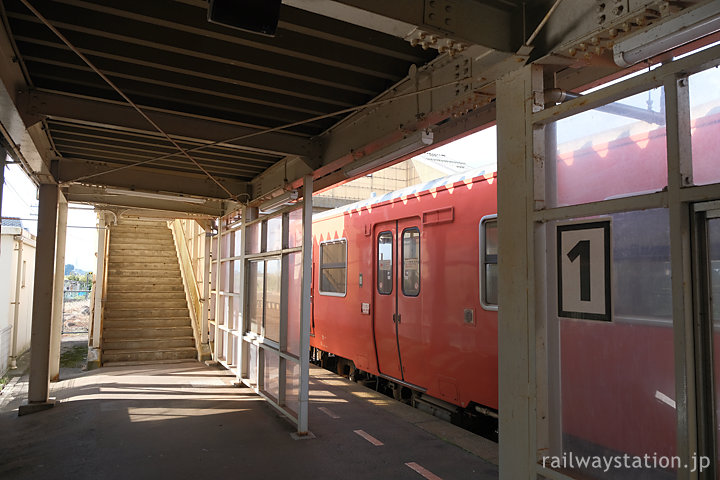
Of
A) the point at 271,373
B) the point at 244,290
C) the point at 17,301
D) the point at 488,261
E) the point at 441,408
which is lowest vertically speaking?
the point at 441,408

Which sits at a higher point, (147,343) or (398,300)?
(398,300)

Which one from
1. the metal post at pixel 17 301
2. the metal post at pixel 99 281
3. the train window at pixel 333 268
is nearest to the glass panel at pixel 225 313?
the train window at pixel 333 268

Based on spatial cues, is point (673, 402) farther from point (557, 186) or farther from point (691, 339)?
point (557, 186)

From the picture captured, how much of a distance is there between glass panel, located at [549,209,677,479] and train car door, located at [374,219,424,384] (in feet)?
10.7

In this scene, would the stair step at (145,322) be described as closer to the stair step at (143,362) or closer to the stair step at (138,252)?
the stair step at (143,362)

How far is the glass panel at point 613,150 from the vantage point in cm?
199

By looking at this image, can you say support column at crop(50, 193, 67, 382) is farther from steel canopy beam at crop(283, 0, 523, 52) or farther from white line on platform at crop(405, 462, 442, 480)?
steel canopy beam at crop(283, 0, 523, 52)

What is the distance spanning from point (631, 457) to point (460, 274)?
3.00 meters

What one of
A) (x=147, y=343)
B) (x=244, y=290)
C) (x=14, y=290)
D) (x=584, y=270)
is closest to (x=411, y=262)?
(x=244, y=290)

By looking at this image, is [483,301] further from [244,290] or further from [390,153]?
[244,290]

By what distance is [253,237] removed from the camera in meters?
7.04

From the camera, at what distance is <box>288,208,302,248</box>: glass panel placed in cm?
559

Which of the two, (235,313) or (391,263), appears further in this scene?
(235,313)

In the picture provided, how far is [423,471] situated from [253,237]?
412 centimetres
